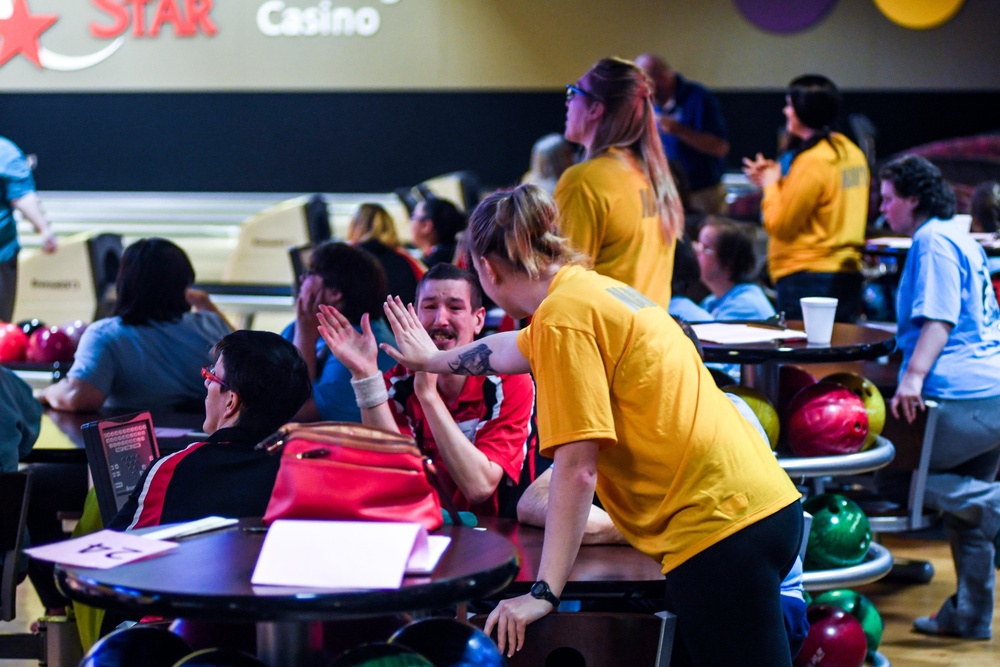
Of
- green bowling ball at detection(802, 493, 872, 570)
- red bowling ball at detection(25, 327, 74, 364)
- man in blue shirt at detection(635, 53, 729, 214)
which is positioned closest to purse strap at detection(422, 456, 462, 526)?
green bowling ball at detection(802, 493, 872, 570)

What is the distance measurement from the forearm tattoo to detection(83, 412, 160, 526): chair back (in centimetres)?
67

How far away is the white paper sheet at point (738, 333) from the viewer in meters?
3.00

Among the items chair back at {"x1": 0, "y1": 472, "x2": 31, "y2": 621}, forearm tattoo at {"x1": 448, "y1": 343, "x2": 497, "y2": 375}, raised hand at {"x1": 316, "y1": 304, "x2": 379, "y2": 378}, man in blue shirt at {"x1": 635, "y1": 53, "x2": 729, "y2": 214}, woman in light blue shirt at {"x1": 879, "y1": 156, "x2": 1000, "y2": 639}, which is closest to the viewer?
forearm tattoo at {"x1": 448, "y1": 343, "x2": 497, "y2": 375}

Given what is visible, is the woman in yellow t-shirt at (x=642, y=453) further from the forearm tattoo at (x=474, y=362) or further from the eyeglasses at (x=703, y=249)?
the eyeglasses at (x=703, y=249)

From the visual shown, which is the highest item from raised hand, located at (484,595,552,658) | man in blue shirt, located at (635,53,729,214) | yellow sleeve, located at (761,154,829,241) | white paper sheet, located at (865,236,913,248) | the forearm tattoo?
man in blue shirt, located at (635,53,729,214)

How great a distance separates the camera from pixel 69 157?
32.9 feet

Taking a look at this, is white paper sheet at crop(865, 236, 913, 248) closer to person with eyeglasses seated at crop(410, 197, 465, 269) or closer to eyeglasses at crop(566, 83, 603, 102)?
person with eyeglasses seated at crop(410, 197, 465, 269)

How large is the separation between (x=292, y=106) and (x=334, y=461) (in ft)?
27.9

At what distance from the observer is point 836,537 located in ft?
9.96

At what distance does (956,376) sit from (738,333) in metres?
0.74

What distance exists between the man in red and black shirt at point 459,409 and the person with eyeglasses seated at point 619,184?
52cm

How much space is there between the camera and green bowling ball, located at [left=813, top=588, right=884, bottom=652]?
3137 millimetres

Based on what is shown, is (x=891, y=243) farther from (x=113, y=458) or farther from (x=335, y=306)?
(x=113, y=458)

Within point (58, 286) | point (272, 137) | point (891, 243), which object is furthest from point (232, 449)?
point (272, 137)
